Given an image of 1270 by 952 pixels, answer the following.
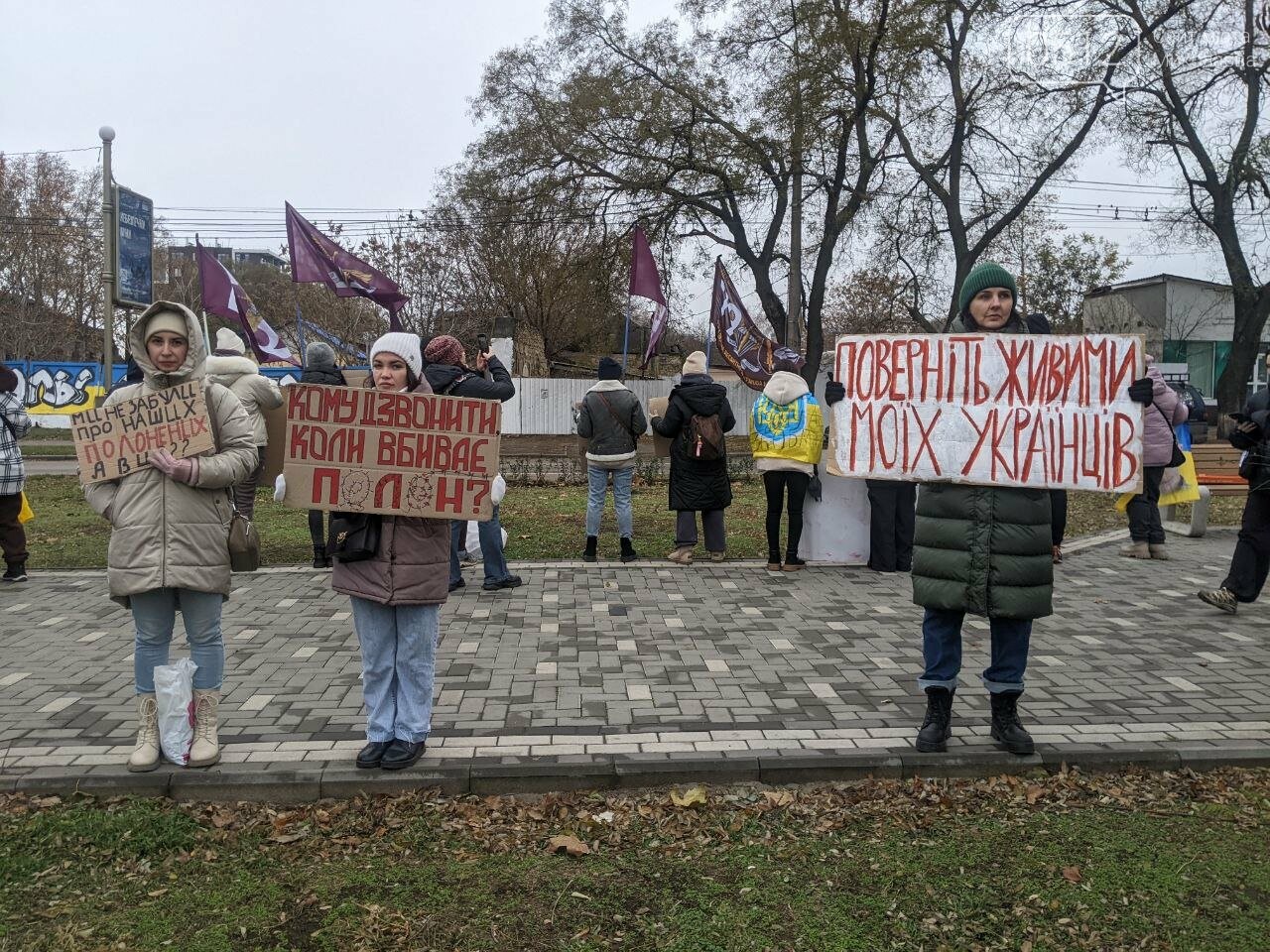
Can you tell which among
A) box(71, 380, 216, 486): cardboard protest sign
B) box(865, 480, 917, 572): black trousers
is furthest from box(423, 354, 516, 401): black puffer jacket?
box(865, 480, 917, 572): black trousers

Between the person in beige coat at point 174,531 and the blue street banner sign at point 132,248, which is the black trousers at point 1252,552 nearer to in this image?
the person in beige coat at point 174,531

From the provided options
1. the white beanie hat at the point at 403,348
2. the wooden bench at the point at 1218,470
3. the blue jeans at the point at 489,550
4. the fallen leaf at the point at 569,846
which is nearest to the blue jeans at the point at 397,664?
the fallen leaf at the point at 569,846

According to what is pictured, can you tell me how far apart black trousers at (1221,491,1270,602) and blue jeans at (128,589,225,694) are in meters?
6.44

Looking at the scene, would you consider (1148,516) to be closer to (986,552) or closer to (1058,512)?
(1058,512)

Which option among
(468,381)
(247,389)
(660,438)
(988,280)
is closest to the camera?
(988,280)

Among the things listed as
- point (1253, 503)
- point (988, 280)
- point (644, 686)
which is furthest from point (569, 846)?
point (1253, 503)

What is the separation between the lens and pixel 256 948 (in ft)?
8.87

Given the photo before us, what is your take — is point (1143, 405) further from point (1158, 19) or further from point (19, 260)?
point (19, 260)

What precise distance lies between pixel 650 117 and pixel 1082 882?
24.3 meters

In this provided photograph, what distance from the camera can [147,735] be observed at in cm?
385

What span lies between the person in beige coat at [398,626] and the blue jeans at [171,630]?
584 mm

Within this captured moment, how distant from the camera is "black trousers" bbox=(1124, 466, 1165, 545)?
29.2ft

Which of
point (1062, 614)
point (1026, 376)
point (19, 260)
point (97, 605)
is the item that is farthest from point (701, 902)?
point (19, 260)

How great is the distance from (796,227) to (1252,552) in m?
17.2
